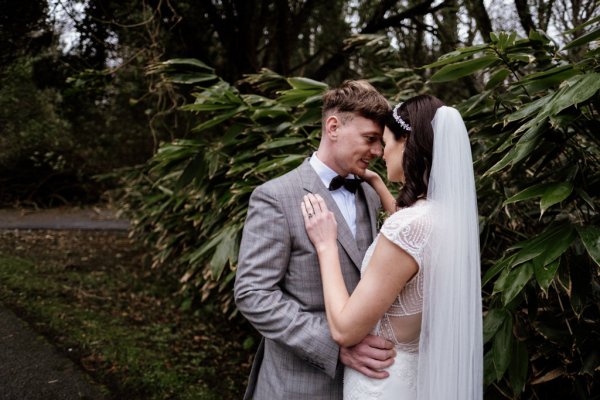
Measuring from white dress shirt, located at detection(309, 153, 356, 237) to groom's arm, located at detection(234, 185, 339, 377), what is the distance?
28 cm

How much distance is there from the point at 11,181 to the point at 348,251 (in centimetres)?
1233

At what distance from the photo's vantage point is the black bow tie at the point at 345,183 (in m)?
2.00

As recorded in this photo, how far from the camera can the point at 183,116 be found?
731 cm

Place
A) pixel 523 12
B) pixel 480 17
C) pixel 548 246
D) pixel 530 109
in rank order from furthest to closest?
pixel 480 17, pixel 523 12, pixel 530 109, pixel 548 246

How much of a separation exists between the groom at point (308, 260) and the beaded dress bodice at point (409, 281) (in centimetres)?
6

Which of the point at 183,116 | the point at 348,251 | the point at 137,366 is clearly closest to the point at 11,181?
the point at 183,116

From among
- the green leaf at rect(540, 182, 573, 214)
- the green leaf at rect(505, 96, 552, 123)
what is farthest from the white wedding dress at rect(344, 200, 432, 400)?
the green leaf at rect(505, 96, 552, 123)

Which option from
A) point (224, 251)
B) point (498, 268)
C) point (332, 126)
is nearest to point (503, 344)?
point (498, 268)

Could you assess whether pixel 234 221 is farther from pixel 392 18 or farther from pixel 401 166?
pixel 392 18

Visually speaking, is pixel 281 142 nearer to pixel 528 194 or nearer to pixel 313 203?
pixel 313 203

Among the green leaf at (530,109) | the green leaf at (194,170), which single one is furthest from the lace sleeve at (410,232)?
the green leaf at (194,170)

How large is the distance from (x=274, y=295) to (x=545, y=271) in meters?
0.94

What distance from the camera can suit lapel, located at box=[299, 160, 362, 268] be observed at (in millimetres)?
1864

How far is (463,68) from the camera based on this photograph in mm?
2184
